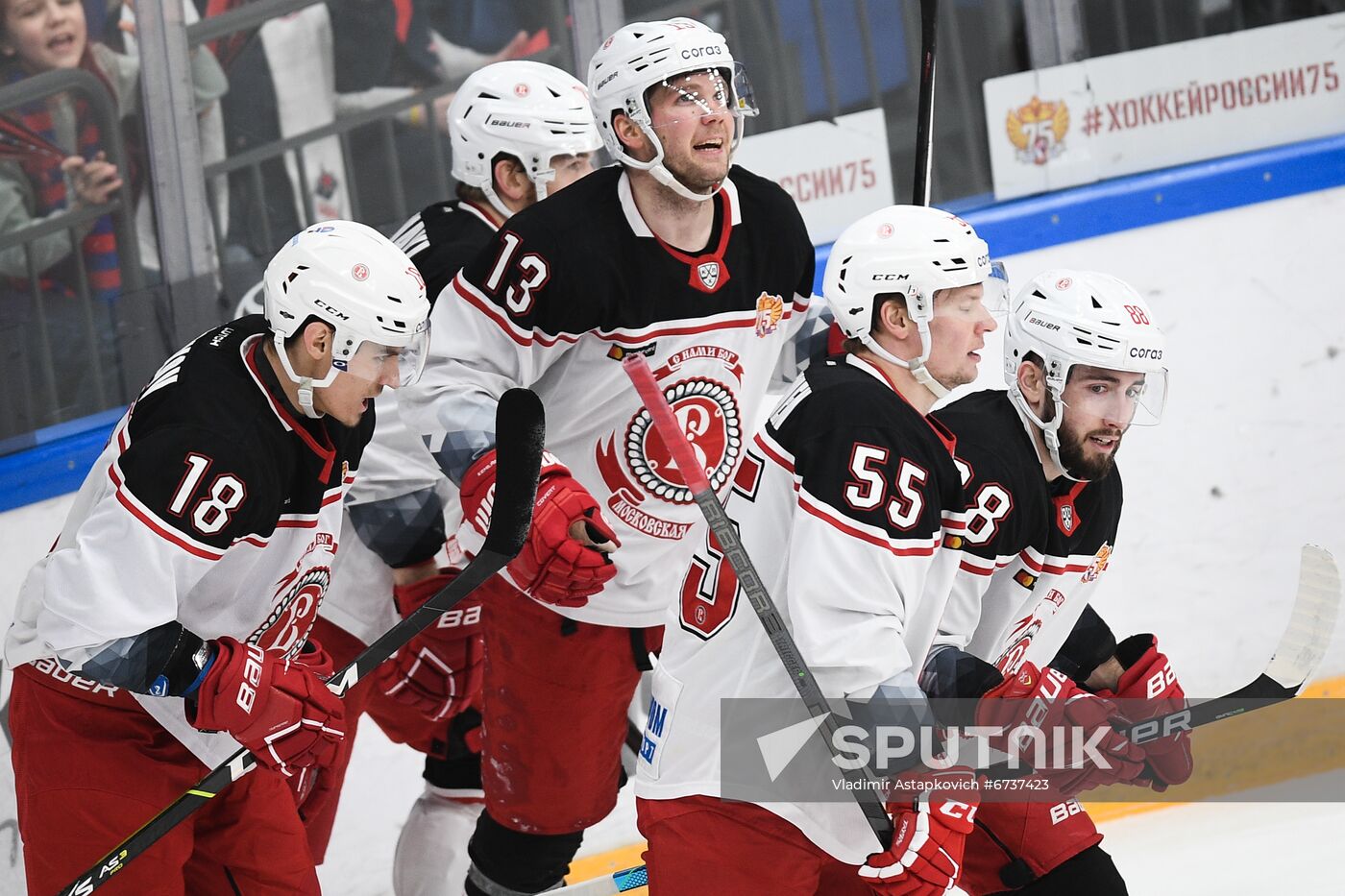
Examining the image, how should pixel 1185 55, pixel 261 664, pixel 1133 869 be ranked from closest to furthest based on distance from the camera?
1. pixel 261 664
2. pixel 1133 869
3. pixel 1185 55

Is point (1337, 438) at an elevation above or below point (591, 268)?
below

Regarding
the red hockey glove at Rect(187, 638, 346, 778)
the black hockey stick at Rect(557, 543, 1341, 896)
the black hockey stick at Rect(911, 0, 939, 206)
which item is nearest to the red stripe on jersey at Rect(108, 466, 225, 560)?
the red hockey glove at Rect(187, 638, 346, 778)

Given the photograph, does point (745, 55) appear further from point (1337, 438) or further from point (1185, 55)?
point (1337, 438)

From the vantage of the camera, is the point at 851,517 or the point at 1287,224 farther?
the point at 1287,224

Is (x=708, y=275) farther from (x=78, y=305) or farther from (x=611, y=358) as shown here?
(x=78, y=305)

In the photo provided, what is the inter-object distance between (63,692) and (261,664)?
0.31 meters

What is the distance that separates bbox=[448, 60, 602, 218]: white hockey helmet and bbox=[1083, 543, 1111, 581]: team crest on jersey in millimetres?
1128

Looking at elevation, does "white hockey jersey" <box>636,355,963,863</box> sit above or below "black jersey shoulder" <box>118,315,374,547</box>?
below

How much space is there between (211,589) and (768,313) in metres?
0.95

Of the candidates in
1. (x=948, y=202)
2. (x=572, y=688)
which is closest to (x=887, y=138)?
(x=948, y=202)

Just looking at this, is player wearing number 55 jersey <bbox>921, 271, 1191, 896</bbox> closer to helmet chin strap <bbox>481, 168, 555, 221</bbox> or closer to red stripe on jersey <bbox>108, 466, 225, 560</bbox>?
helmet chin strap <bbox>481, 168, 555, 221</bbox>

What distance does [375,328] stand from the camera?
2203 mm

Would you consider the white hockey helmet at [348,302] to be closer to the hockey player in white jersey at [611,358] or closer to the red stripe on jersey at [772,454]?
the hockey player in white jersey at [611,358]

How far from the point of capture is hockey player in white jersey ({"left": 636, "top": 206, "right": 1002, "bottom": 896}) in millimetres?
1963
